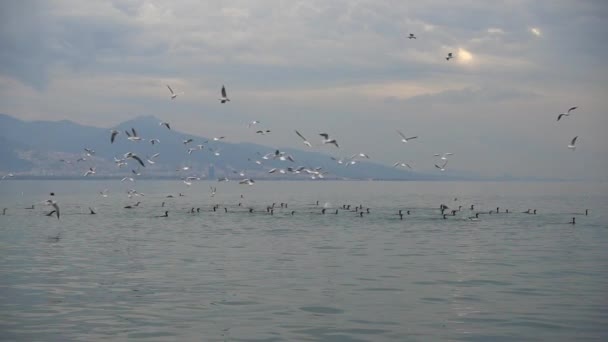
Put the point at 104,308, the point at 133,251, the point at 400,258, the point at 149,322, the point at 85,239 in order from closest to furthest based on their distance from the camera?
1. the point at 149,322
2. the point at 104,308
3. the point at 400,258
4. the point at 133,251
5. the point at 85,239

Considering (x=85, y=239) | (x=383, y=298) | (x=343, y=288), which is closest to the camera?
(x=383, y=298)

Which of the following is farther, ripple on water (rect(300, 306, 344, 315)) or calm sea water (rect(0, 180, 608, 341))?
ripple on water (rect(300, 306, 344, 315))

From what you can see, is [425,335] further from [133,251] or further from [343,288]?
[133,251]

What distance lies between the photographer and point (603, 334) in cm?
2264

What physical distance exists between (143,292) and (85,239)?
27.0 metres

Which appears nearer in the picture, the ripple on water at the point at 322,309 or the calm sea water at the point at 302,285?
the calm sea water at the point at 302,285

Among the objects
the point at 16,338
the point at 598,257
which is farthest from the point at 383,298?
the point at 598,257

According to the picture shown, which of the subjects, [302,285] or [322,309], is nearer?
[322,309]

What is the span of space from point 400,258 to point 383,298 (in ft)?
49.0

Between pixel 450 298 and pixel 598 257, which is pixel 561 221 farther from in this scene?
pixel 450 298

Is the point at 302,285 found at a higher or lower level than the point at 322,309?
higher

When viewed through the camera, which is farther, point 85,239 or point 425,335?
point 85,239

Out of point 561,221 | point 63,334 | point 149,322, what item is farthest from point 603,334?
point 561,221

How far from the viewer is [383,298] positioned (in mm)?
28703
